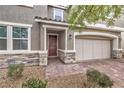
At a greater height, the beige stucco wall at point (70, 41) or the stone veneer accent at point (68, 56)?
the beige stucco wall at point (70, 41)

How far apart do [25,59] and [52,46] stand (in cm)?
297

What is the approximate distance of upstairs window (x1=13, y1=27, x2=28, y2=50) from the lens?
8.03 m

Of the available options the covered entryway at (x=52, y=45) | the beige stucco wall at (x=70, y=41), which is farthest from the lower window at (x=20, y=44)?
the beige stucco wall at (x=70, y=41)

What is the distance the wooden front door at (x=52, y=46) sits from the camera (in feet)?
34.3

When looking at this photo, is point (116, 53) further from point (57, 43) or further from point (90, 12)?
point (90, 12)

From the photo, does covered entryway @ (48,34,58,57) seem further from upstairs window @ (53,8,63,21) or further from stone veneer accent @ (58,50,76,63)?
upstairs window @ (53,8,63,21)

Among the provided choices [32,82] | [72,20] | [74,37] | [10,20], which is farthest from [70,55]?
[32,82]

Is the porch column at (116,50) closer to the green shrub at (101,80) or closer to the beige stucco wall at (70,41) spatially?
the beige stucco wall at (70,41)

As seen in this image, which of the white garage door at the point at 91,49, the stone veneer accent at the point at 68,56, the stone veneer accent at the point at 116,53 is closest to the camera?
the stone veneer accent at the point at 68,56

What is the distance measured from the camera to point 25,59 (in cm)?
830

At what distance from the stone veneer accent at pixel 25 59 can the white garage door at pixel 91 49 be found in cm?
335

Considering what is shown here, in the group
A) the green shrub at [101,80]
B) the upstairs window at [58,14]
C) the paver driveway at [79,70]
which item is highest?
the upstairs window at [58,14]
